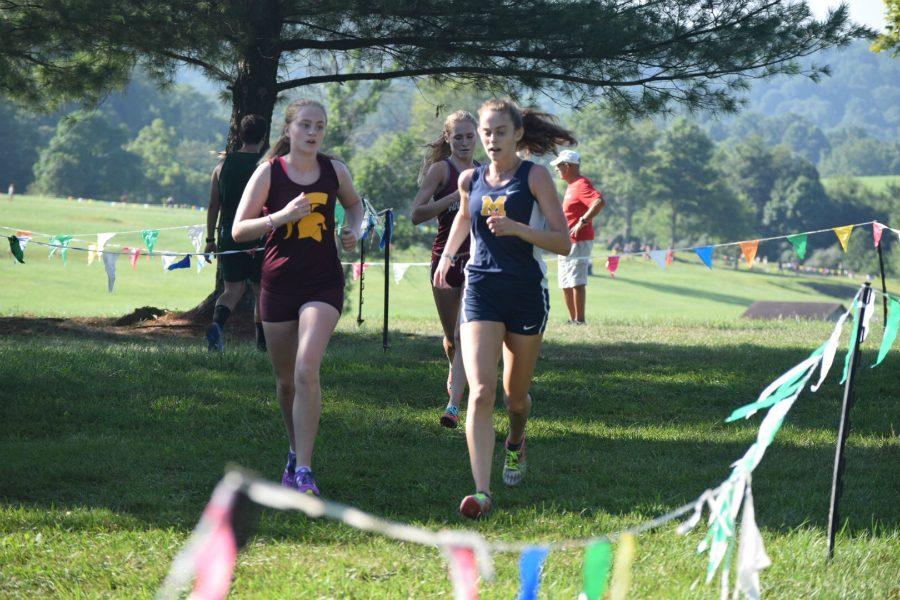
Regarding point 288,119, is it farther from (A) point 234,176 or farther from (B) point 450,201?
(A) point 234,176

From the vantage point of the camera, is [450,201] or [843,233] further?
[843,233]

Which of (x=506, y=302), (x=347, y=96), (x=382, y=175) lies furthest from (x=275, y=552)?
(x=382, y=175)

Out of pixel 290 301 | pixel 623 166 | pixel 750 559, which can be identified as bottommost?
pixel 750 559

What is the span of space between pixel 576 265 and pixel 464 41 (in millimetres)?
2824

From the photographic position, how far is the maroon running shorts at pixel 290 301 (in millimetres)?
5402

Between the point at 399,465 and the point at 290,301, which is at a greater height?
the point at 290,301

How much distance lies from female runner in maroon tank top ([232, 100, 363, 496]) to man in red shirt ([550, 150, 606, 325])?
6.35 meters

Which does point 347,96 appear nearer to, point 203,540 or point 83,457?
point 83,457

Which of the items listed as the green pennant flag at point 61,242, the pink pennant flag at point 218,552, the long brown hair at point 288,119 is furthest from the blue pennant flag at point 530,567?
the green pennant flag at point 61,242

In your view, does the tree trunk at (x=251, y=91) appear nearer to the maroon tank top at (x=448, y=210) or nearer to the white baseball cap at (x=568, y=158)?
the white baseball cap at (x=568, y=158)

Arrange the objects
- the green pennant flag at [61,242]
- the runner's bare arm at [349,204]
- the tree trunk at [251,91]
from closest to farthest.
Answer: the runner's bare arm at [349,204]
the green pennant flag at [61,242]
the tree trunk at [251,91]

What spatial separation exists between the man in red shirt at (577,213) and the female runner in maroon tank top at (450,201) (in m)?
4.43

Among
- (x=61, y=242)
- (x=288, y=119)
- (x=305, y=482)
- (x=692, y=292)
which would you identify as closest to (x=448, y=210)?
(x=288, y=119)

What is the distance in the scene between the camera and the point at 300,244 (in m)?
5.40
